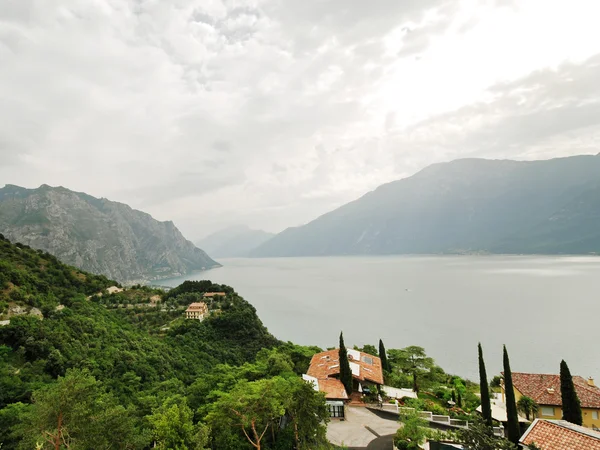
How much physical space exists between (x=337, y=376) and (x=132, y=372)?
15.6 m

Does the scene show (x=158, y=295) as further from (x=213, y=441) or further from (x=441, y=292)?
(x=441, y=292)

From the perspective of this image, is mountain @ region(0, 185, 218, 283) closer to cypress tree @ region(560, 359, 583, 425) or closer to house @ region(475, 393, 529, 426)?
house @ region(475, 393, 529, 426)

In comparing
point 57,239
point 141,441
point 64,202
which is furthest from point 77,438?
point 64,202

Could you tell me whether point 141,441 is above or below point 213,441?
above

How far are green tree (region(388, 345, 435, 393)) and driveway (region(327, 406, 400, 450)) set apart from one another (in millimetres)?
10122

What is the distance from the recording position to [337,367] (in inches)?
990

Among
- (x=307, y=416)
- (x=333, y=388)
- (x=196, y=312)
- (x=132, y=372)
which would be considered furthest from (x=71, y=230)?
(x=307, y=416)

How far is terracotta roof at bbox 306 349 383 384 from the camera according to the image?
24.3m

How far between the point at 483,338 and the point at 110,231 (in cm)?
19119

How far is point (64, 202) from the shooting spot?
166750 mm

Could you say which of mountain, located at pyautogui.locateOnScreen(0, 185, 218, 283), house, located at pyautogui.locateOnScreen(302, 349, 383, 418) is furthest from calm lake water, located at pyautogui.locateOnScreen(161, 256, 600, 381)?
mountain, located at pyautogui.locateOnScreen(0, 185, 218, 283)

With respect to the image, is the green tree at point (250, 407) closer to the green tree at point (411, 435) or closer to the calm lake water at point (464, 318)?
the green tree at point (411, 435)

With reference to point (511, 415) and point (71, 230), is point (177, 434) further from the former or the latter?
point (71, 230)

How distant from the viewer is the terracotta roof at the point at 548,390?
20953 mm
